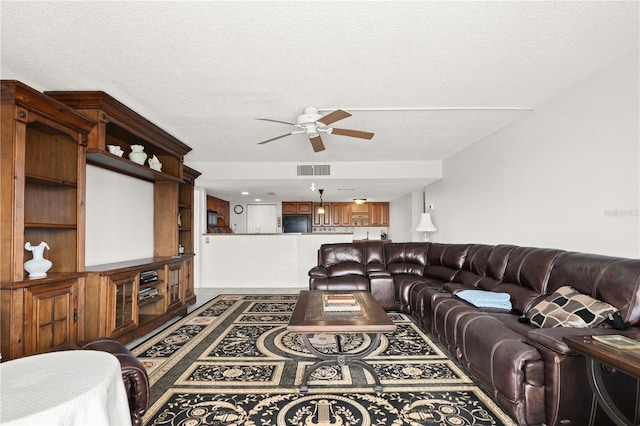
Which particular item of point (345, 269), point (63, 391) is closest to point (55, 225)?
point (63, 391)

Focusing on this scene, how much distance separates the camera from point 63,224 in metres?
2.65

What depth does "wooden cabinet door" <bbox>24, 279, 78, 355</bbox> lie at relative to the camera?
2229 millimetres

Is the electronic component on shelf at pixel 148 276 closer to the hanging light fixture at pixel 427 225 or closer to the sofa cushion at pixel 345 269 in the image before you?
the sofa cushion at pixel 345 269

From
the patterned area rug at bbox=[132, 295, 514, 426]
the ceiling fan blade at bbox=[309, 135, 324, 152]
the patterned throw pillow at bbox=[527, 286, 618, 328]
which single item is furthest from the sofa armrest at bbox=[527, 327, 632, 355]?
the ceiling fan blade at bbox=[309, 135, 324, 152]

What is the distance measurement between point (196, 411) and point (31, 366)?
1027mm

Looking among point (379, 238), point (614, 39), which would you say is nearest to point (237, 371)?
point (614, 39)

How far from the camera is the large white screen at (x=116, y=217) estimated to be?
344 centimetres

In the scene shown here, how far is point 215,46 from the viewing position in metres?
2.14

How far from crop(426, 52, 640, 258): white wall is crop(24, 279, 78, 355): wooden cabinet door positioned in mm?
4371

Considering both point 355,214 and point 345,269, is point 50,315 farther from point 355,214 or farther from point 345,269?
point 355,214

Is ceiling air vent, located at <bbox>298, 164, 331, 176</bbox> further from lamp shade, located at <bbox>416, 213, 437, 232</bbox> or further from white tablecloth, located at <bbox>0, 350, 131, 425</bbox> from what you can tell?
white tablecloth, located at <bbox>0, 350, 131, 425</bbox>

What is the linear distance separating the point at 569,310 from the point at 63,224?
3931 mm

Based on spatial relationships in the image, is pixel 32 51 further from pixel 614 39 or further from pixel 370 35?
pixel 614 39

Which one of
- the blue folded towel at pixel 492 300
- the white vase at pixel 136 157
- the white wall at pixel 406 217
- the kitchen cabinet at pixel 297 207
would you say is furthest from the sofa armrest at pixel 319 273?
the kitchen cabinet at pixel 297 207
